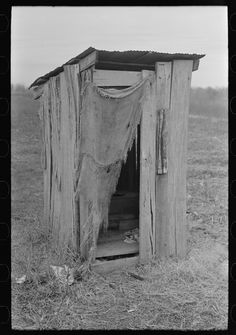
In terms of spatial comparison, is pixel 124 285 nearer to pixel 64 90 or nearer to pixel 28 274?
pixel 28 274

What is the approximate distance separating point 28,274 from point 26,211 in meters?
3.56

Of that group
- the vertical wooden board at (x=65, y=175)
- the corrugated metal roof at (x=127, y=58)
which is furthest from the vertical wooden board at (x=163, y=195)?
the vertical wooden board at (x=65, y=175)

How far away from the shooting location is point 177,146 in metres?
5.74

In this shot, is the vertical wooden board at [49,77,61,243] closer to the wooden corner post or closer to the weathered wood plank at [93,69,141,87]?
the weathered wood plank at [93,69,141,87]

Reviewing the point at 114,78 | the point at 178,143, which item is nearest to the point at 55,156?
the point at 114,78

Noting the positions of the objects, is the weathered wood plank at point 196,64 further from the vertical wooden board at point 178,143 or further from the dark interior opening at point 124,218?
the dark interior opening at point 124,218

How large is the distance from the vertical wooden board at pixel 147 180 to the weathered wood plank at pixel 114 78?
5.9 inches

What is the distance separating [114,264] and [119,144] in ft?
5.37

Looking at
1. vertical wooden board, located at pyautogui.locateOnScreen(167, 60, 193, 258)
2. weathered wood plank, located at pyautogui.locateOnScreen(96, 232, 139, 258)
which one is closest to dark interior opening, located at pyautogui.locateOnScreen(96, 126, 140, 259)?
weathered wood plank, located at pyautogui.locateOnScreen(96, 232, 139, 258)

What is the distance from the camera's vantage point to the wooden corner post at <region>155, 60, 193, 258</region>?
5.64 metres

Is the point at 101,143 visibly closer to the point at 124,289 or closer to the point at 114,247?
the point at 114,247

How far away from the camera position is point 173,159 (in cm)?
575

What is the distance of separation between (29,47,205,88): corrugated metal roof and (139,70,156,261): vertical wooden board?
0.26 m

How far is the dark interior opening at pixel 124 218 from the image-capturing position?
593 cm
